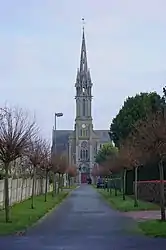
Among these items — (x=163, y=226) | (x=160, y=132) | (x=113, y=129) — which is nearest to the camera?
(x=163, y=226)

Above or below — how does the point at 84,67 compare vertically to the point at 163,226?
above

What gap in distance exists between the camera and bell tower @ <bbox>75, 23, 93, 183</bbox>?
184000 mm

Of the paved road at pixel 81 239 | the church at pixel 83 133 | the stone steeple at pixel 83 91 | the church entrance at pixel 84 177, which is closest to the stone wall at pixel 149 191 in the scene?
the paved road at pixel 81 239

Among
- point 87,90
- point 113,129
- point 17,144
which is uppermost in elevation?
point 87,90

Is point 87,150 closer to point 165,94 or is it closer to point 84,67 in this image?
point 84,67

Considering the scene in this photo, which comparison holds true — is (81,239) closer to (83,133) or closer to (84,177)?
(83,133)

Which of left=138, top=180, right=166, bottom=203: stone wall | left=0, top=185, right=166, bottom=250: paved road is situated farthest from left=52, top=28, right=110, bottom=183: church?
left=0, top=185, right=166, bottom=250: paved road

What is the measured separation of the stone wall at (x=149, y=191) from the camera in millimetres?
45469

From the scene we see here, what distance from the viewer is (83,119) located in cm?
18538

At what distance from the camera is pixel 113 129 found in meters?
83.1

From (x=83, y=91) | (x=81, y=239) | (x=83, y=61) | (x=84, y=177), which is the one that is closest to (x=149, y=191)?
(x=81, y=239)

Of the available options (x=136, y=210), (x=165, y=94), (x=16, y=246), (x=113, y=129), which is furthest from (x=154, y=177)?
(x=16, y=246)

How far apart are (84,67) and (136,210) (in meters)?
152

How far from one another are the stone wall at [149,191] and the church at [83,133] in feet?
425
